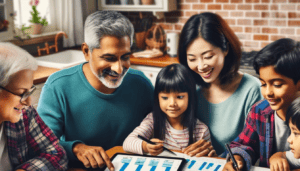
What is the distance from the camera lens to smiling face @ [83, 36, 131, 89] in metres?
1.43

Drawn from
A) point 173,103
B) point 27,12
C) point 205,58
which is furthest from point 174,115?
point 27,12

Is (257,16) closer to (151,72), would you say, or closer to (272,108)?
(151,72)

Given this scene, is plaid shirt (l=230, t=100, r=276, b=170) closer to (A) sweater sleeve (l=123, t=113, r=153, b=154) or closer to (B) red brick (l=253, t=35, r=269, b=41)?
(A) sweater sleeve (l=123, t=113, r=153, b=154)

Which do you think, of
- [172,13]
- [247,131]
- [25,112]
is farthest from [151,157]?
[172,13]

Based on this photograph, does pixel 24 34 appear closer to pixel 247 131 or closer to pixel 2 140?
pixel 2 140

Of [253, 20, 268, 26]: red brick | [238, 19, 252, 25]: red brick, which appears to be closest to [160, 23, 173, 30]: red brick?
[238, 19, 252, 25]: red brick

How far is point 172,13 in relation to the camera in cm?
352

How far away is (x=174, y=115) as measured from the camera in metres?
1.48

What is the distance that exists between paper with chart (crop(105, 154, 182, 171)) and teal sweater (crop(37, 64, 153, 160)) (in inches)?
12.7

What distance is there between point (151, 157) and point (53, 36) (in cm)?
265

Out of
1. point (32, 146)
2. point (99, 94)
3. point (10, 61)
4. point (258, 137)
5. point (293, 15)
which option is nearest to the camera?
point (10, 61)

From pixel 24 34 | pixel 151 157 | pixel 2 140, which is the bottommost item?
pixel 151 157

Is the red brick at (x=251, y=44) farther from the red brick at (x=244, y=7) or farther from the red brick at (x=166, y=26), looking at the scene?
the red brick at (x=166, y=26)

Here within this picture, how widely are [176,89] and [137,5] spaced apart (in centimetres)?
216
